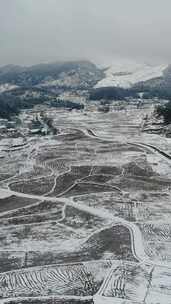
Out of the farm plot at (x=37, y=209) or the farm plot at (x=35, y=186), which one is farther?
the farm plot at (x=35, y=186)

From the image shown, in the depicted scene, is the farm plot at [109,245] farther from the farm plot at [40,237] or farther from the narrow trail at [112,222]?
the farm plot at [40,237]

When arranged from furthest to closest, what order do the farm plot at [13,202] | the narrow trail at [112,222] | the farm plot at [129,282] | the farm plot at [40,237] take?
the farm plot at [13,202] → the farm plot at [40,237] → the narrow trail at [112,222] → the farm plot at [129,282]

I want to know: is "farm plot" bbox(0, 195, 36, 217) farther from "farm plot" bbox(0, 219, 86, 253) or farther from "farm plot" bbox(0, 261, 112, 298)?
"farm plot" bbox(0, 261, 112, 298)

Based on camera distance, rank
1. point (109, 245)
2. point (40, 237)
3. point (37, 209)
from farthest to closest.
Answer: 1. point (37, 209)
2. point (40, 237)
3. point (109, 245)

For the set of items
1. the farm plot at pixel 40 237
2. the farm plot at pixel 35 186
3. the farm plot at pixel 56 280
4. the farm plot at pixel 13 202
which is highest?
the farm plot at pixel 56 280

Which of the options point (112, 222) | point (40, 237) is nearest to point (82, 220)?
point (112, 222)

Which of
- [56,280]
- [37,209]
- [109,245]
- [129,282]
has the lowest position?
[37,209]

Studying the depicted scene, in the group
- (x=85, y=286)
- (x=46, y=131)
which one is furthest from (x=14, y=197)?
(x=46, y=131)

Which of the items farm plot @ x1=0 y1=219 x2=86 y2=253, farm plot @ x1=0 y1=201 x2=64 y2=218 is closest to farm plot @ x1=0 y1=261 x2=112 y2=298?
farm plot @ x1=0 y1=219 x2=86 y2=253

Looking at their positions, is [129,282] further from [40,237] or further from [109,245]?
[40,237]

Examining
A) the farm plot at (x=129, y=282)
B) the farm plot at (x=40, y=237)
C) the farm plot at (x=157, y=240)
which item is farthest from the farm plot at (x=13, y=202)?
the farm plot at (x=129, y=282)

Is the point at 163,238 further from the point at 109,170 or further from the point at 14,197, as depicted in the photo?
the point at 109,170
